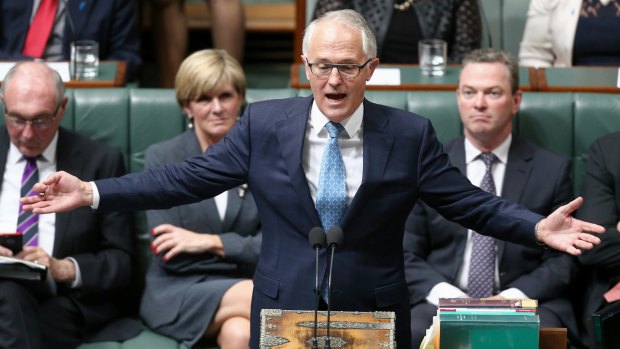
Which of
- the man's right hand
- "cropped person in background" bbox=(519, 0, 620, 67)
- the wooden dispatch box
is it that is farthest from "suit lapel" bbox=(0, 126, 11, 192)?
"cropped person in background" bbox=(519, 0, 620, 67)

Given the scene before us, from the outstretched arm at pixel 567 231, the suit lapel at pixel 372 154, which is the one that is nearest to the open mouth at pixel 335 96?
the suit lapel at pixel 372 154

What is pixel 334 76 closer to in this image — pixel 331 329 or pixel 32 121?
pixel 331 329

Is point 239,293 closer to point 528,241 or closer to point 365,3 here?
point 528,241

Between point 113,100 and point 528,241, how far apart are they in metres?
1.67

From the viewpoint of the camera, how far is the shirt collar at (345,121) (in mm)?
2539

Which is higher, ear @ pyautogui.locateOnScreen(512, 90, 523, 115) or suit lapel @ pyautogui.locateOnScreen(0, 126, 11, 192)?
ear @ pyautogui.locateOnScreen(512, 90, 523, 115)

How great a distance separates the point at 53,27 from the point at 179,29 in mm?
884

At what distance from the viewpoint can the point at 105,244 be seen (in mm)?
3467

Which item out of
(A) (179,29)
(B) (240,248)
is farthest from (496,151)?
(A) (179,29)

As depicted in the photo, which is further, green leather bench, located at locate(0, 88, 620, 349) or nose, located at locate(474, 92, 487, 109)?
green leather bench, located at locate(0, 88, 620, 349)

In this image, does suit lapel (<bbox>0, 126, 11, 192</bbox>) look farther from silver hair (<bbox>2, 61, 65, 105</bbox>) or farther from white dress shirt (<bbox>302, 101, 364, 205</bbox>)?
white dress shirt (<bbox>302, 101, 364, 205</bbox>)

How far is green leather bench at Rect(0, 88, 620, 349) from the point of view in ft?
11.9

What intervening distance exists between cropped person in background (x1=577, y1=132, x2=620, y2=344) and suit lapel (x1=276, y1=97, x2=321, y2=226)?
45.2 inches

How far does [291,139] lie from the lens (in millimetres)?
2537
